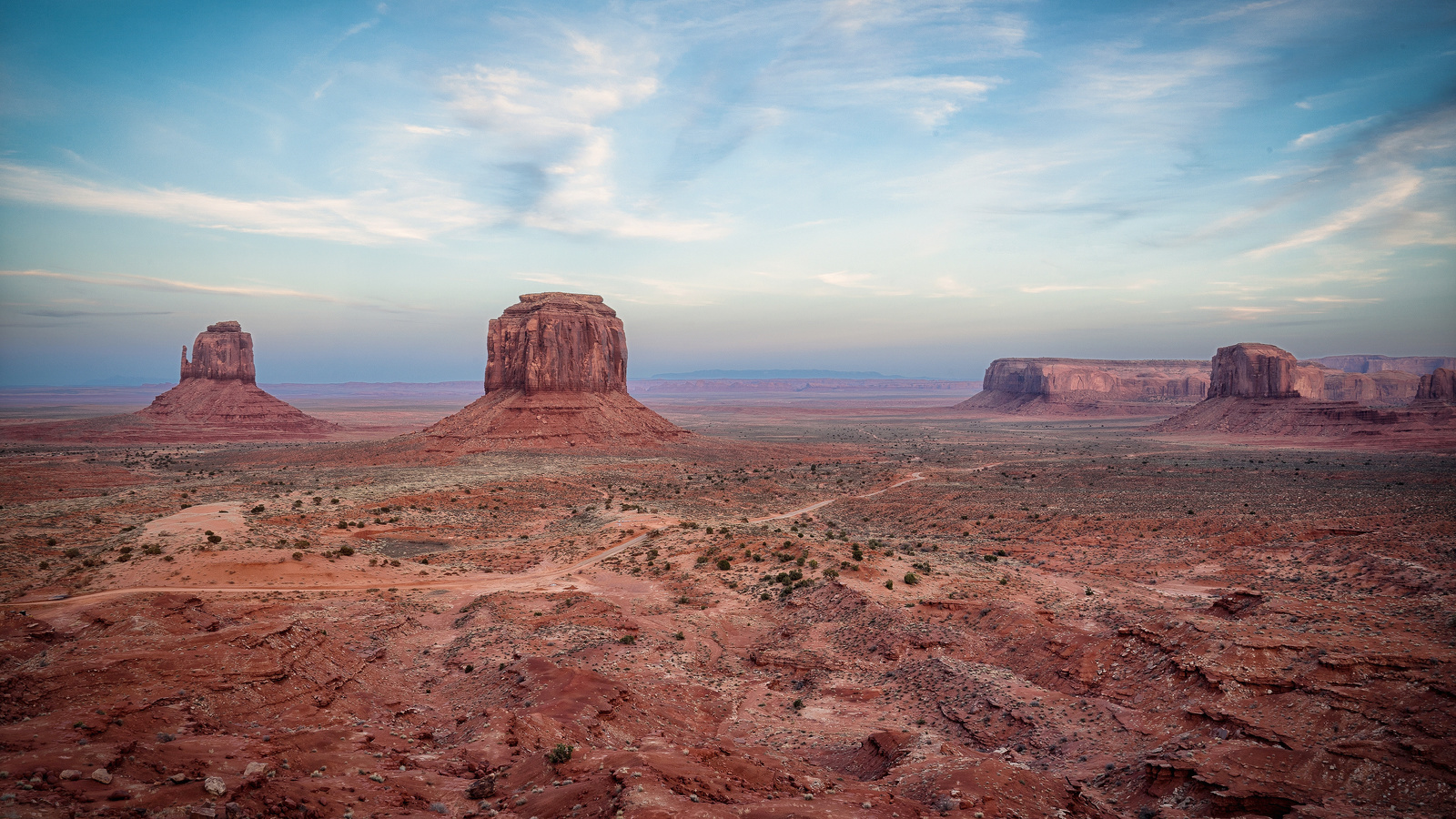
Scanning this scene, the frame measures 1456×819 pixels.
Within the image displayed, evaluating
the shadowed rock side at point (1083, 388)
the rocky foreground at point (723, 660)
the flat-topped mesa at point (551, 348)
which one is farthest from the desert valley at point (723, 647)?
the shadowed rock side at point (1083, 388)

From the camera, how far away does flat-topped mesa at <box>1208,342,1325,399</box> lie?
10150 cm

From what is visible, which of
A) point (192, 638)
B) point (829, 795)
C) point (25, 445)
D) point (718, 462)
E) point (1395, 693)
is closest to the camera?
point (829, 795)

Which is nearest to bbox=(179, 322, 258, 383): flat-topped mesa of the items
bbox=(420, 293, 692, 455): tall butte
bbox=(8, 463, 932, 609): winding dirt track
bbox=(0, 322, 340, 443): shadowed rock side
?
bbox=(0, 322, 340, 443): shadowed rock side

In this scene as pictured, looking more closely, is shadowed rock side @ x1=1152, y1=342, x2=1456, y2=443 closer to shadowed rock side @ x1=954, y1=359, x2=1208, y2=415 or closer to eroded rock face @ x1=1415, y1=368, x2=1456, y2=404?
eroded rock face @ x1=1415, y1=368, x2=1456, y2=404

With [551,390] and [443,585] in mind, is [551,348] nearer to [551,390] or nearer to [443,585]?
[551,390]

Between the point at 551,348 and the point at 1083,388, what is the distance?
154366 mm

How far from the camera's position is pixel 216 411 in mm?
102188

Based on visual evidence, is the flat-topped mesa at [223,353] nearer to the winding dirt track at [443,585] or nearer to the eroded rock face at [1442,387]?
the winding dirt track at [443,585]

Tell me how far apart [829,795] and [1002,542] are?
26.2 meters

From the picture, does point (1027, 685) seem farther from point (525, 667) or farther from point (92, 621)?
point (92, 621)

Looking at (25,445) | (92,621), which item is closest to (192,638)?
(92,621)

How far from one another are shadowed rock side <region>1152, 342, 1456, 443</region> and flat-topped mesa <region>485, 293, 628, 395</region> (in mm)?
91748

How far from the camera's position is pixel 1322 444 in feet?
265

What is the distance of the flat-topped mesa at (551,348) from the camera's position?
77250 millimetres
